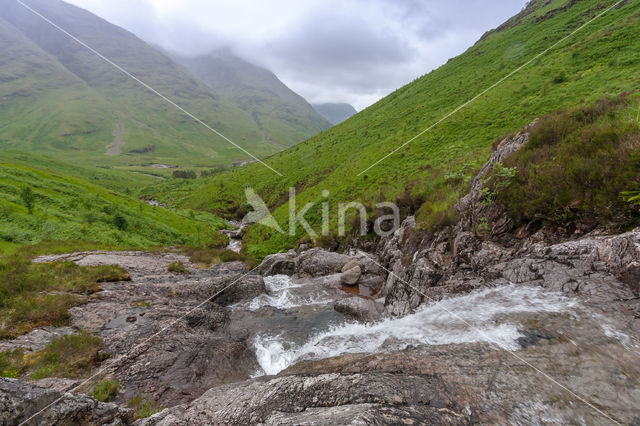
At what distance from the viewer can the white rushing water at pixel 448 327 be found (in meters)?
7.14

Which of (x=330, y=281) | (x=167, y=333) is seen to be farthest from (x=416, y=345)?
(x=330, y=281)

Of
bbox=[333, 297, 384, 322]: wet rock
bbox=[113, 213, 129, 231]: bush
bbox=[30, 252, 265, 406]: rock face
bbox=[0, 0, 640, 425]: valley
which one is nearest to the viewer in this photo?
bbox=[0, 0, 640, 425]: valley

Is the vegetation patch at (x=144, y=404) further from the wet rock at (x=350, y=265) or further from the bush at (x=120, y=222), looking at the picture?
the bush at (x=120, y=222)

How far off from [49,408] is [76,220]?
1340 inches

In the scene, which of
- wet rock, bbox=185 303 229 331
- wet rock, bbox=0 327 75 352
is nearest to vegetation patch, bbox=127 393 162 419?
wet rock, bbox=0 327 75 352

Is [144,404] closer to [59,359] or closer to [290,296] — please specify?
[59,359]

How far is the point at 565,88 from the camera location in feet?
92.1

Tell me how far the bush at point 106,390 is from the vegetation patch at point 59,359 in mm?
1117

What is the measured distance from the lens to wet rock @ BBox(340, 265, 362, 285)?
62.6ft

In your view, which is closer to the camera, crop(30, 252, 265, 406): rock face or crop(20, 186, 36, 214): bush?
crop(30, 252, 265, 406): rock face

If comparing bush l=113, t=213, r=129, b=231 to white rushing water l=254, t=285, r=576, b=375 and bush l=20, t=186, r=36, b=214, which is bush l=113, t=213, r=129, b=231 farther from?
white rushing water l=254, t=285, r=576, b=375

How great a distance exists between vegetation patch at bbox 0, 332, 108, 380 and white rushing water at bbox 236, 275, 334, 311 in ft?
27.3

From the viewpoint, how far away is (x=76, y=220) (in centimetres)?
2939

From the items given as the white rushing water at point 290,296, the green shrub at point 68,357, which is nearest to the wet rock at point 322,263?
the white rushing water at point 290,296
